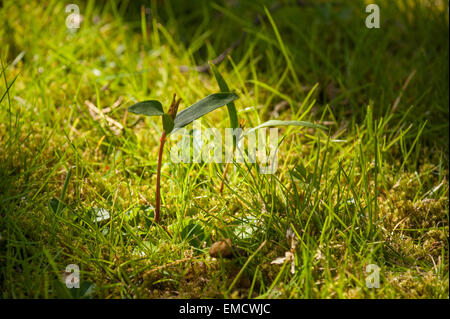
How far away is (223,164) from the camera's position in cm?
144

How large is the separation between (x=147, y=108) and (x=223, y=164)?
1.37ft

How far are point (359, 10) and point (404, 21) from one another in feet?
0.72

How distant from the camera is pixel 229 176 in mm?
1395

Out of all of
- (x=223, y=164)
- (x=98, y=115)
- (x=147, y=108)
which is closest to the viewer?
(x=147, y=108)

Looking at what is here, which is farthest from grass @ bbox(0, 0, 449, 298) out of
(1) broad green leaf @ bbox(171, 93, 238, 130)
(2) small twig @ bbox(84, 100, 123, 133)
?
(1) broad green leaf @ bbox(171, 93, 238, 130)

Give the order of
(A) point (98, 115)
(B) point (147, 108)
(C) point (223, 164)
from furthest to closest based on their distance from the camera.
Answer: (A) point (98, 115)
(C) point (223, 164)
(B) point (147, 108)

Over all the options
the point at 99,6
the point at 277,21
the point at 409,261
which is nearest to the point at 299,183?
the point at 409,261

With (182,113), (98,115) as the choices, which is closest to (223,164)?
(182,113)

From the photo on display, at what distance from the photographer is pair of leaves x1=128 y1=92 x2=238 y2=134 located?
3.56ft

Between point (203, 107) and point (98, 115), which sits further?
point (98, 115)

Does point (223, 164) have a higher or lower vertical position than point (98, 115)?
lower

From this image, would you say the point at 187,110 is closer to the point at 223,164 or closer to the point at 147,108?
the point at 147,108

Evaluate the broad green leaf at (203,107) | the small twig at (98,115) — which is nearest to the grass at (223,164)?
the small twig at (98,115)
